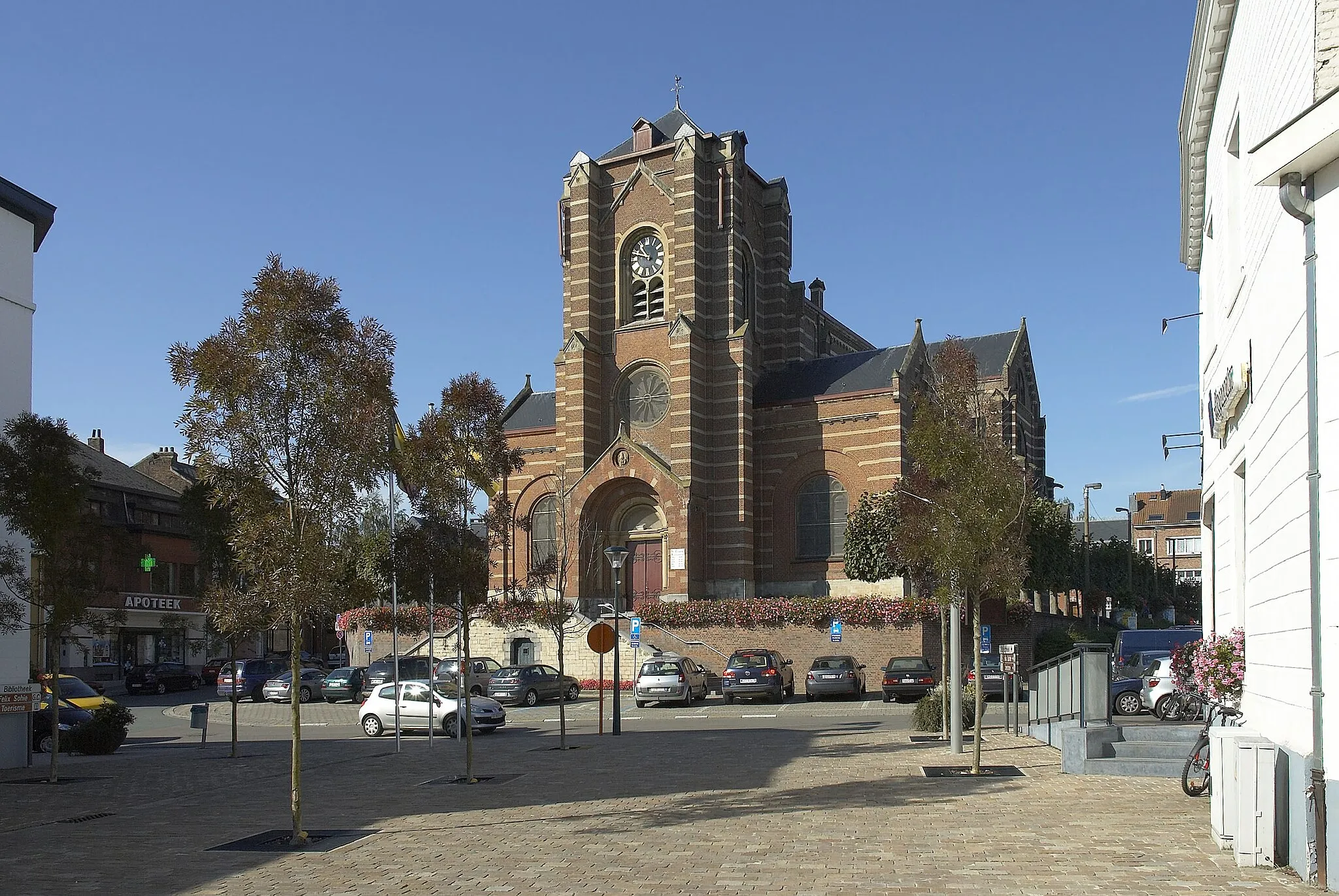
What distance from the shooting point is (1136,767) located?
15.3 metres

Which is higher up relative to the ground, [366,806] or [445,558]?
[445,558]

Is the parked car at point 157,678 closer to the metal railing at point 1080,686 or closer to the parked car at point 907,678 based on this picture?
the parked car at point 907,678

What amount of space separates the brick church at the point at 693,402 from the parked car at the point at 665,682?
801 cm

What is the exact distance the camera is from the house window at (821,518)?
152 ft

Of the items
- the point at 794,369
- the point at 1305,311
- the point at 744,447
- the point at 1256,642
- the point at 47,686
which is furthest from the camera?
the point at 794,369

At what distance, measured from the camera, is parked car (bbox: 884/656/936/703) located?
34.9 meters

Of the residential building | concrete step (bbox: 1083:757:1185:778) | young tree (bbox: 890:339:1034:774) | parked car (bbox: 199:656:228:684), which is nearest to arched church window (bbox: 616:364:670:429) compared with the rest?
parked car (bbox: 199:656:228:684)

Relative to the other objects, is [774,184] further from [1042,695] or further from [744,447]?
[1042,695]

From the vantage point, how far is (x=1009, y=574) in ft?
62.1

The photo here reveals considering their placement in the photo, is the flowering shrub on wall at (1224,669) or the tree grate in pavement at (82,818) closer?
the flowering shrub on wall at (1224,669)

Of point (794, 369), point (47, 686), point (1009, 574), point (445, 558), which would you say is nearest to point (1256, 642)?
point (1009, 574)

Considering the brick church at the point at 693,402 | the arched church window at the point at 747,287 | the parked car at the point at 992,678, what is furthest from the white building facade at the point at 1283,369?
the arched church window at the point at 747,287

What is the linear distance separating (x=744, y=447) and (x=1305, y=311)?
3825cm

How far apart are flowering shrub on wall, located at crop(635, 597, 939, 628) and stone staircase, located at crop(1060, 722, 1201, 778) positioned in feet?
73.9
